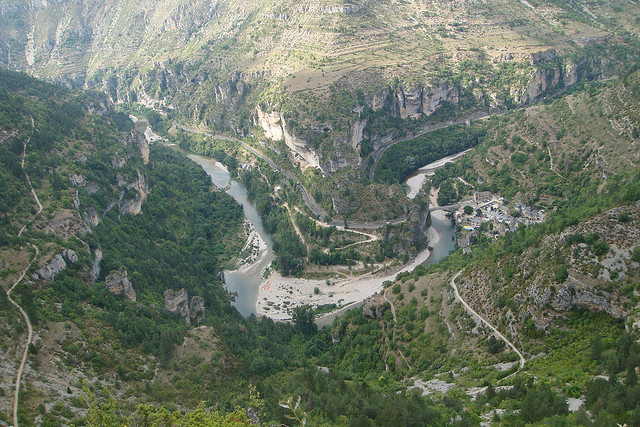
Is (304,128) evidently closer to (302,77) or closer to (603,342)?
(302,77)

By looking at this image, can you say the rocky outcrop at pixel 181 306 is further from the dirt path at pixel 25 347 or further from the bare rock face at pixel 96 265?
the dirt path at pixel 25 347

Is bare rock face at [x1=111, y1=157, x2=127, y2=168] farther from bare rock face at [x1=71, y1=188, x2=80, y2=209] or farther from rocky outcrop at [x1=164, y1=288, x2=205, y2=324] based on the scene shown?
rocky outcrop at [x1=164, y1=288, x2=205, y2=324]

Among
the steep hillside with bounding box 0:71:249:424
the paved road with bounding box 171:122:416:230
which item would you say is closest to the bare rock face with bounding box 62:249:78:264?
the steep hillside with bounding box 0:71:249:424

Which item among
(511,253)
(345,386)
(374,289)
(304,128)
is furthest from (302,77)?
(345,386)

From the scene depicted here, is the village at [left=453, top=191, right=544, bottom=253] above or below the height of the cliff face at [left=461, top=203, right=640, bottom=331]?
below

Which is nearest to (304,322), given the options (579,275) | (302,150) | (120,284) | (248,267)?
(248,267)

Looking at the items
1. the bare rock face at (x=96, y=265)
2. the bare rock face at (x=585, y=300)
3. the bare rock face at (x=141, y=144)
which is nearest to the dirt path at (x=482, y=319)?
the bare rock face at (x=585, y=300)
